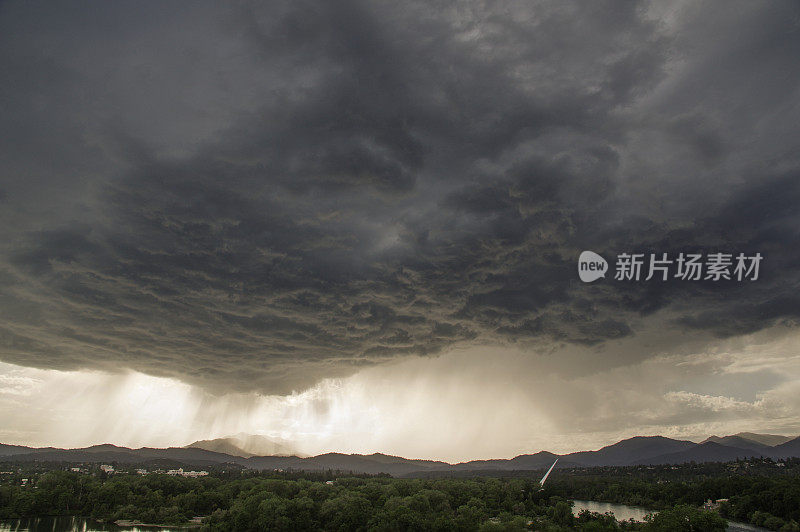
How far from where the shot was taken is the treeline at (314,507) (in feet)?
249

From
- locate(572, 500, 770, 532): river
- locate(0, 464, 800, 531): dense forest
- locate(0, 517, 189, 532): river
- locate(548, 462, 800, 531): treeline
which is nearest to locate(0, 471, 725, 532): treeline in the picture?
locate(0, 464, 800, 531): dense forest

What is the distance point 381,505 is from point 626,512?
8246 centimetres

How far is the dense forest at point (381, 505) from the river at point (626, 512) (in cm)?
275

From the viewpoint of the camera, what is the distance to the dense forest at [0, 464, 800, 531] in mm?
77625

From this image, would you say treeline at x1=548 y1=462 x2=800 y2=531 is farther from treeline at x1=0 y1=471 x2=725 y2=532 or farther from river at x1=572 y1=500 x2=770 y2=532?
treeline at x1=0 y1=471 x2=725 y2=532

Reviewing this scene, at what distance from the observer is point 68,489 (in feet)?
402

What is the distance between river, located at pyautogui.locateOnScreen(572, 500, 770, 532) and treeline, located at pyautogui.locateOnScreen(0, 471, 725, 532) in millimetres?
15722

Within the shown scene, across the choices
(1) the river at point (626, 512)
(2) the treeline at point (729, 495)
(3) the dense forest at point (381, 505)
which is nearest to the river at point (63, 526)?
(3) the dense forest at point (381, 505)

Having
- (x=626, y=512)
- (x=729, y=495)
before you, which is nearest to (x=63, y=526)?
(x=626, y=512)

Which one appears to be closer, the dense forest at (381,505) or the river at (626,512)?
the dense forest at (381,505)

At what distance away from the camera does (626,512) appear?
139 meters

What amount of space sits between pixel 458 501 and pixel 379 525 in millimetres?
53401

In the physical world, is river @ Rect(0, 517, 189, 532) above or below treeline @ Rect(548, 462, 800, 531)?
below

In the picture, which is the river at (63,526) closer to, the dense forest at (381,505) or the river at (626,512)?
the dense forest at (381,505)
